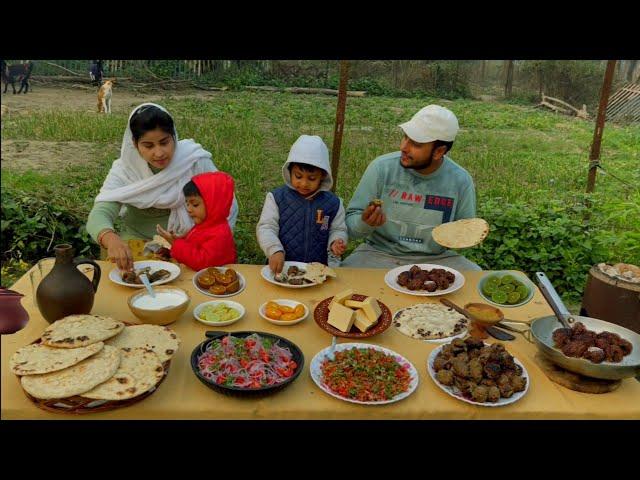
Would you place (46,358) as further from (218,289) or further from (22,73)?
(22,73)

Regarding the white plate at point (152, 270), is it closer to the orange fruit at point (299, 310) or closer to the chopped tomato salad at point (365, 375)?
the orange fruit at point (299, 310)

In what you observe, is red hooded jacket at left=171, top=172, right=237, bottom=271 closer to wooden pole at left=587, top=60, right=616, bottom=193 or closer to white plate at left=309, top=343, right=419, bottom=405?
white plate at left=309, top=343, right=419, bottom=405

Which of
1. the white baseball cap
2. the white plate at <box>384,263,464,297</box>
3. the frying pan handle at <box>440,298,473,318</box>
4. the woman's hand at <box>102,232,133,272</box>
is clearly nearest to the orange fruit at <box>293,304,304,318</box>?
the white plate at <box>384,263,464,297</box>

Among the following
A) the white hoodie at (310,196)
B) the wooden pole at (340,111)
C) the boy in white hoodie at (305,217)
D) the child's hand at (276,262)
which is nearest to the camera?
the child's hand at (276,262)

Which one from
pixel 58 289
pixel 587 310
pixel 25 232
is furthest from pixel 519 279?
pixel 25 232

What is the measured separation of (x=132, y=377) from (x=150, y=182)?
78.1 inches

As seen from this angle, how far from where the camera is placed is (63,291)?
2.41 m

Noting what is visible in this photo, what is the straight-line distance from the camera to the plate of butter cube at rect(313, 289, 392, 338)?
8.38 ft

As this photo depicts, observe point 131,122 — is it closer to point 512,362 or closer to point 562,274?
point 512,362

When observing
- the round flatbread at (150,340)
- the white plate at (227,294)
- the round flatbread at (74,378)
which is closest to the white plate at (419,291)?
the white plate at (227,294)

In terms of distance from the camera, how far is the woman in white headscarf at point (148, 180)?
11.3 ft

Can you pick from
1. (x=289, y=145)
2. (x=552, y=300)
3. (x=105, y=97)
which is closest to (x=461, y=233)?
(x=552, y=300)

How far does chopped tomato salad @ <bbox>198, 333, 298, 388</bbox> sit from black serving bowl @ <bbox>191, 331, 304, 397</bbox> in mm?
20

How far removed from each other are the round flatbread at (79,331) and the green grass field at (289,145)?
10.4 feet
